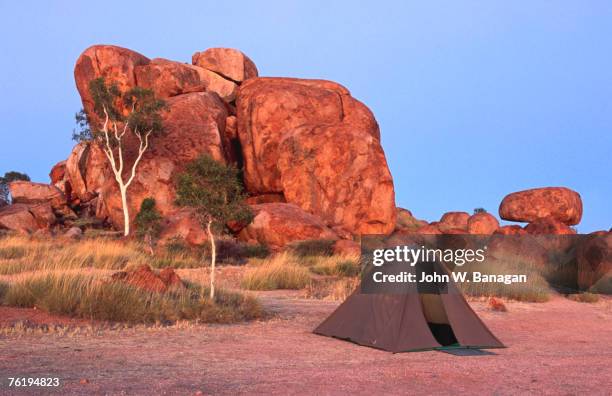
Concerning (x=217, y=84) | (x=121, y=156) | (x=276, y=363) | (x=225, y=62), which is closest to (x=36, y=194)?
(x=121, y=156)

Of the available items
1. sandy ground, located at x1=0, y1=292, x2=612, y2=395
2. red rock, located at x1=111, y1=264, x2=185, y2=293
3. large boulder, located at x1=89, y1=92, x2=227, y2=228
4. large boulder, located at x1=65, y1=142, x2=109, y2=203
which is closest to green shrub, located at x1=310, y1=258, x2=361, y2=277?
red rock, located at x1=111, y1=264, x2=185, y2=293

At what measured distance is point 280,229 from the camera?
1087 inches

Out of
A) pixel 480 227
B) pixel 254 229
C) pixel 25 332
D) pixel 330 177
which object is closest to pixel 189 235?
pixel 254 229

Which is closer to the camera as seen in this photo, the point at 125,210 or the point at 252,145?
the point at 125,210

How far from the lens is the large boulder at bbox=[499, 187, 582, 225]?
4138 centimetres

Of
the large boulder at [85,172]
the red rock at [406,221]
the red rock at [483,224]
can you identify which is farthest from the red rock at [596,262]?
the large boulder at [85,172]

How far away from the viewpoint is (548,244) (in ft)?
82.2

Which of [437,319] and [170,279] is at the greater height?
[170,279]

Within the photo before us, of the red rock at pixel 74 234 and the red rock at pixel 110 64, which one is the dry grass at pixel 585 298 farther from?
the red rock at pixel 110 64

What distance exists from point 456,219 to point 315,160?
60.5ft

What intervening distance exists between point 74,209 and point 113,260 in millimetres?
21411

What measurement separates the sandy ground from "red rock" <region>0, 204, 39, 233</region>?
2512 centimetres

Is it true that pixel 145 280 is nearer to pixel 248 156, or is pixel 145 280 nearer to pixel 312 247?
pixel 312 247

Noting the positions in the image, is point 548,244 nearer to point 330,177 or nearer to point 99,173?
point 330,177
